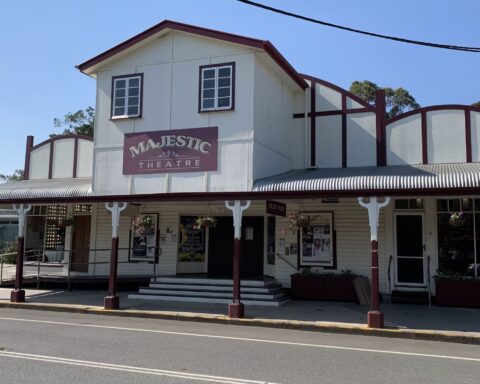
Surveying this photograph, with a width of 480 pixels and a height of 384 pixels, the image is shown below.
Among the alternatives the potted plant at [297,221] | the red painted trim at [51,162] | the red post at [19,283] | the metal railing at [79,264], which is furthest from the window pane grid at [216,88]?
the red painted trim at [51,162]

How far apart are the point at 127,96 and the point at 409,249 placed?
9.60 m

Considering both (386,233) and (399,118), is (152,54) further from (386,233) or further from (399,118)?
(386,233)

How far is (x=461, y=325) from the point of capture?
36.5ft

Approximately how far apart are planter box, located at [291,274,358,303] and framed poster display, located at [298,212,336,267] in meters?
0.78

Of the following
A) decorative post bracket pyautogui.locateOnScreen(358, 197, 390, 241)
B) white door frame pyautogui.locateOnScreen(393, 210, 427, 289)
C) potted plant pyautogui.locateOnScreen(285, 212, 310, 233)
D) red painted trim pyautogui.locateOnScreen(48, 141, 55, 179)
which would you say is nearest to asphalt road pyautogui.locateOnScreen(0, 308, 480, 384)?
decorative post bracket pyautogui.locateOnScreen(358, 197, 390, 241)

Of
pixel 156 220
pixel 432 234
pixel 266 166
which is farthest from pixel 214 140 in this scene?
pixel 432 234

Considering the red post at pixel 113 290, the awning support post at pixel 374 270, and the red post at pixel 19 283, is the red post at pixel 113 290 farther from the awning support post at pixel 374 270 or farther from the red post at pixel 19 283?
the awning support post at pixel 374 270

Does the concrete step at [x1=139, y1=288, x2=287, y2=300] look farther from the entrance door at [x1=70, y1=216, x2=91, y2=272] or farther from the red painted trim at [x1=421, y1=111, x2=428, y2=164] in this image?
the red painted trim at [x1=421, y1=111, x2=428, y2=164]

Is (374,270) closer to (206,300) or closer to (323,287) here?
(323,287)

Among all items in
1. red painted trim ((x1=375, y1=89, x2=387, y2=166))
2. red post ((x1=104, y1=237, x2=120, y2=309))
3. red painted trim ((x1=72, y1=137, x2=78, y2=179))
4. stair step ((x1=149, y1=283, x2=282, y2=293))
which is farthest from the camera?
red painted trim ((x1=72, y1=137, x2=78, y2=179))

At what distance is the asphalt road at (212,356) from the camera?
21.7ft

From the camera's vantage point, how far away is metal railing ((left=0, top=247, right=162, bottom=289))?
704 inches

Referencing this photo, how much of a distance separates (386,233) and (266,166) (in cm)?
413

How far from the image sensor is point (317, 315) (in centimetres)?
1234
